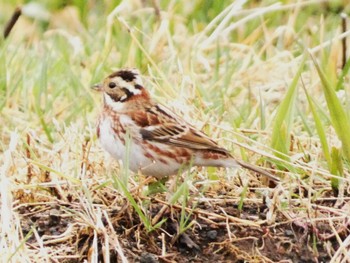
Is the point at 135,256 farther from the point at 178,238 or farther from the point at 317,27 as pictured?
the point at 317,27

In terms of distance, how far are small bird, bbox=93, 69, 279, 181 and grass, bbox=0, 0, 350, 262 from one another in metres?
0.10

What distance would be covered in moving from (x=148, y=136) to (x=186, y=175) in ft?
0.85

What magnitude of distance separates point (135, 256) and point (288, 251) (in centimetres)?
65

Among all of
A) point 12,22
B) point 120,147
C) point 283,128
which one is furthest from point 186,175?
point 12,22

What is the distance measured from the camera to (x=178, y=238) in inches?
173

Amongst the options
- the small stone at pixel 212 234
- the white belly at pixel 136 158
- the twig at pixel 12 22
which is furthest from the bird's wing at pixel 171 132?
the twig at pixel 12 22

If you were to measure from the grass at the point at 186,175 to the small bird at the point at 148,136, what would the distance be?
98 millimetres

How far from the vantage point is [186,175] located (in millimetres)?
4953

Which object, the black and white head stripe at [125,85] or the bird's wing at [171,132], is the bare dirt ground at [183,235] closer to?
the bird's wing at [171,132]

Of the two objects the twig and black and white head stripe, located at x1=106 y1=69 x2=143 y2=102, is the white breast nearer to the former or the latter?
black and white head stripe, located at x1=106 y1=69 x2=143 y2=102

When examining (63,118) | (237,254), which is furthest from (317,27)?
(237,254)

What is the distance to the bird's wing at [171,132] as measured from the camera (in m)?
4.96

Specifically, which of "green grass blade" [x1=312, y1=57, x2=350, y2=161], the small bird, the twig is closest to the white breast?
the small bird

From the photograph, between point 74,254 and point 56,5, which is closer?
point 74,254
